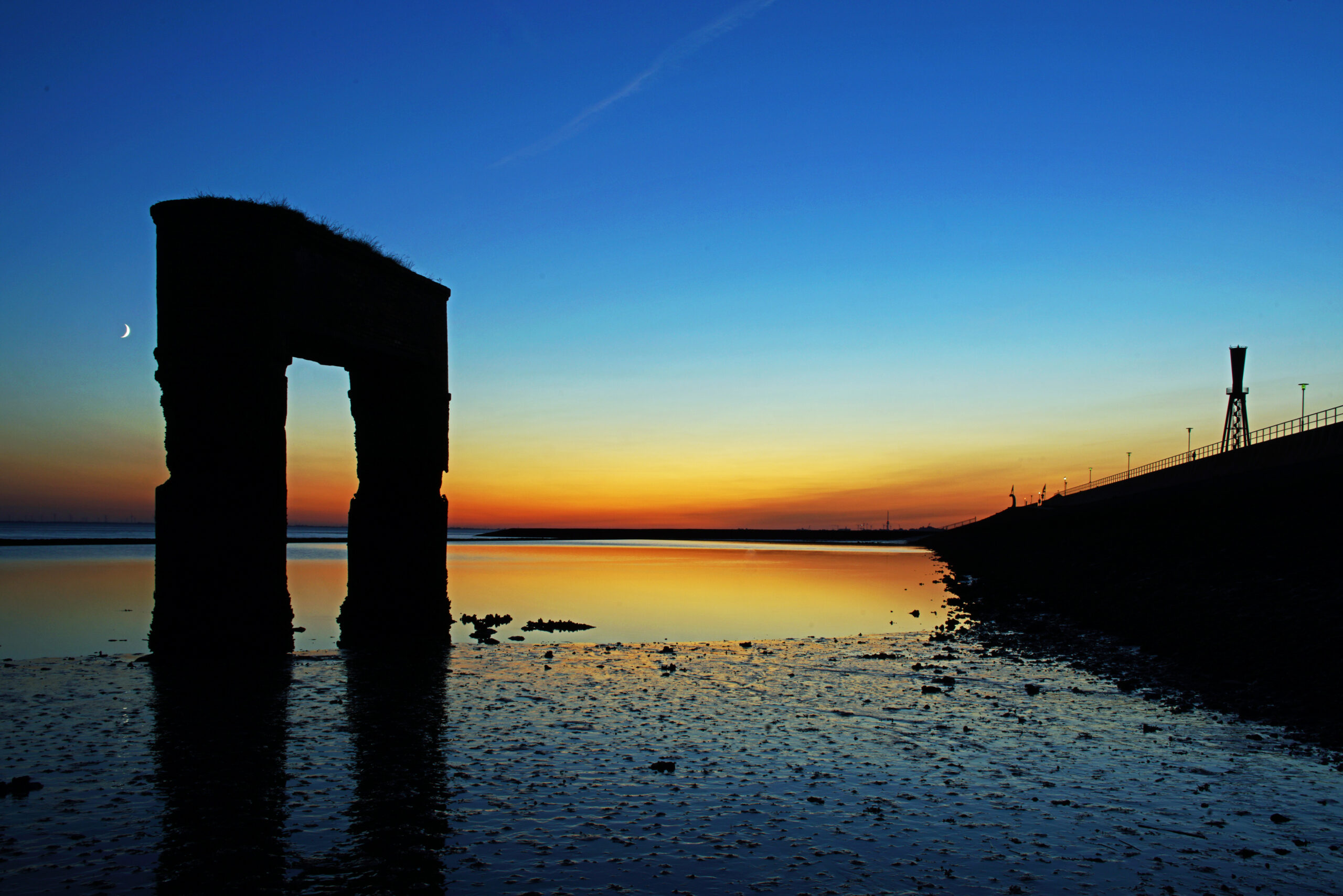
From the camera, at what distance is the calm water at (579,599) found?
19875mm

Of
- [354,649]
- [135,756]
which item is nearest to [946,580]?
[354,649]

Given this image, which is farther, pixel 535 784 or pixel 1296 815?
pixel 535 784

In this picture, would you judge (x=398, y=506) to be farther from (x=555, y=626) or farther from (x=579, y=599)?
(x=579, y=599)

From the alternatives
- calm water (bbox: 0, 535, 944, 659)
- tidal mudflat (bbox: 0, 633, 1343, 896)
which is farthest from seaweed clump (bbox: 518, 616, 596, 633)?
tidal mudflat (bbox: 0, 633, 1343, 896)

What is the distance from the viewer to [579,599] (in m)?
30.7

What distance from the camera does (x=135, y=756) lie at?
24.3 ft

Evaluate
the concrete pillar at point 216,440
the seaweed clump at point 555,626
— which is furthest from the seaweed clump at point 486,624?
the concrete pillar at point 216,440

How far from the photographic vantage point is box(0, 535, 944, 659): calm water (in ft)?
65.2

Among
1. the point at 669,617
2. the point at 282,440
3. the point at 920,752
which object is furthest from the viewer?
the point at 669,617

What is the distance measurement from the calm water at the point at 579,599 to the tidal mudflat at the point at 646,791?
27.6 ft

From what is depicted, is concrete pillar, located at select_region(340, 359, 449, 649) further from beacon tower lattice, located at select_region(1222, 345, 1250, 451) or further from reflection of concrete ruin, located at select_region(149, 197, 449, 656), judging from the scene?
beacon tower lattice, located at select_region(1222, 345, 1250, 451)

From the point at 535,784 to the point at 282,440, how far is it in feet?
29.9

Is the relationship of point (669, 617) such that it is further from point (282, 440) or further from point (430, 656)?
point (282, 440)

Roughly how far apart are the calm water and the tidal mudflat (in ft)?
27.6
